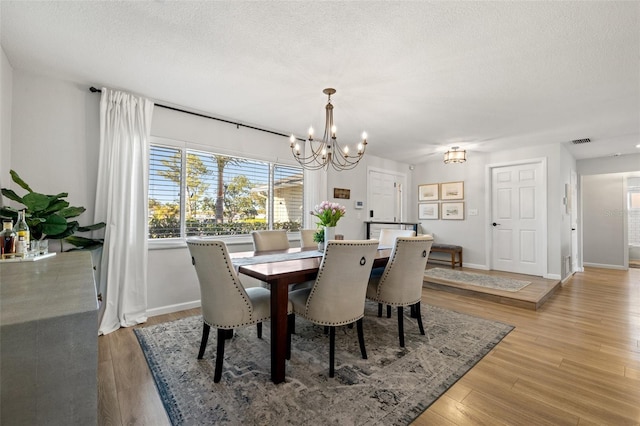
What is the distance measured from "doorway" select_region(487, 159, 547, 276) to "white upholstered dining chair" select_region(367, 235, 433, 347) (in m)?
3.70

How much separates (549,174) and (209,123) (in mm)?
5342

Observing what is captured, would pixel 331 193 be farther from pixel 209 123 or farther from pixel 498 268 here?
pixel 498 268

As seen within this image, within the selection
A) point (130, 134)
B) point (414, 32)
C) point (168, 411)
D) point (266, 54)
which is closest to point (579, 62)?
point (414, 32)

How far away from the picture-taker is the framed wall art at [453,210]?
582 centimetres

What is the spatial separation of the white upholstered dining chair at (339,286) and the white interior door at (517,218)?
4401 millimetres

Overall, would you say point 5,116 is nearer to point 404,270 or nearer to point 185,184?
point 185,184

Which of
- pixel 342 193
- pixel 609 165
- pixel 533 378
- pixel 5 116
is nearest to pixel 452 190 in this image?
pixel 342 193

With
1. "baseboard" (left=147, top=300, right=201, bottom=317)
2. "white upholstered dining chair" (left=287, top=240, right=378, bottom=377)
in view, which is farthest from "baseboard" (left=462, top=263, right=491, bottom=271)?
"baseboard" (left=147, top=300, right=201, bottom=317)

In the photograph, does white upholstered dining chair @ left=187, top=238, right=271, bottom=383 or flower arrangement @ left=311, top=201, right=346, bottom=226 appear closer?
white upholstered dining chair @ left=187, top=238, right=271, bottom=383

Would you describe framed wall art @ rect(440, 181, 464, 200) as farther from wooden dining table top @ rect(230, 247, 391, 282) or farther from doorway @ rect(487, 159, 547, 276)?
wooden dining table top @ rect(230, 247, 391, 282)

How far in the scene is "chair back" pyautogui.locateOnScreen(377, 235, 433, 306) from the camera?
2.38 m

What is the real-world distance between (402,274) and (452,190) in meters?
4.21

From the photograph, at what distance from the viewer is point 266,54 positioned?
7.18 feet

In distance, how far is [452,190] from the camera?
596cm
